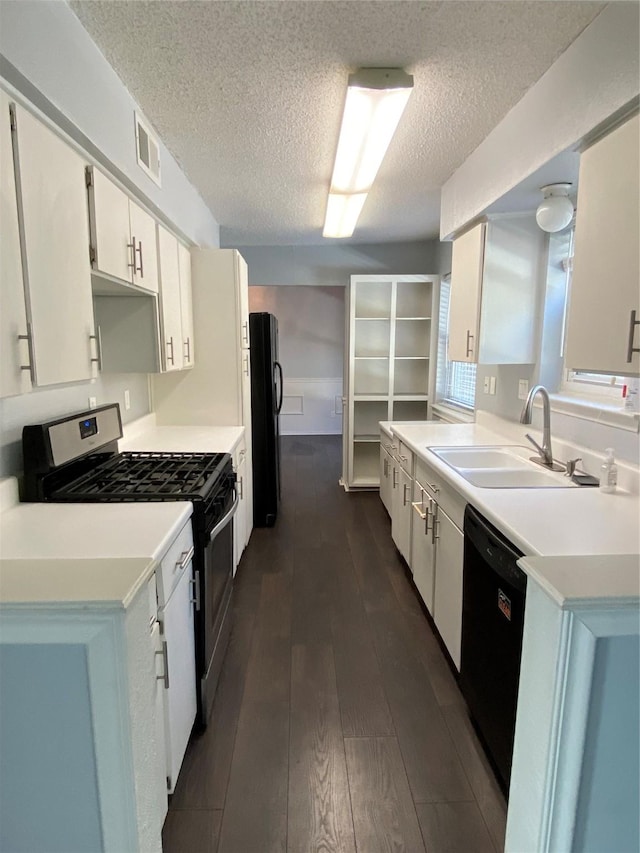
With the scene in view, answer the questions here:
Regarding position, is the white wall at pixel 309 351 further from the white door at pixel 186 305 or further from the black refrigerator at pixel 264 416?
the white door at pixel 186 305

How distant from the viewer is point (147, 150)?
217 cm

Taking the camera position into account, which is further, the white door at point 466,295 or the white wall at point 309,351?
the white wall at point 309,351

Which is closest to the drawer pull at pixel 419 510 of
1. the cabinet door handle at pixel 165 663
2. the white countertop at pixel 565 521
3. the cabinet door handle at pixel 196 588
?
the white countertop at pixel 565 521

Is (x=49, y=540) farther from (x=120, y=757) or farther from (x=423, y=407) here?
(x=423, y=407)

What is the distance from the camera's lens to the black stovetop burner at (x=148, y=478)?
1728 millimetres

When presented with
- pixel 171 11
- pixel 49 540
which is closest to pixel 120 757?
pixel 49 540

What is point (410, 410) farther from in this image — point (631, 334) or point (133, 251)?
point (631, 334)

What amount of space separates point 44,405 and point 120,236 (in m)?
0.76

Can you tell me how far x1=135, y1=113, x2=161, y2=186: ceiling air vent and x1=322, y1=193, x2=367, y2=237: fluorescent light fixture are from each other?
1134mm

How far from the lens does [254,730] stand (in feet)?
5.98

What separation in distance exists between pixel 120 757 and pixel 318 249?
15.2 ft

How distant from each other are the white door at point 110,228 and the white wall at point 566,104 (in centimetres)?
171

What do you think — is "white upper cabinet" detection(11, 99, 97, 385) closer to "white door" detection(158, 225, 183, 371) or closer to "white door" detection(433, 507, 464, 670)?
"white door" detection(158, 225, 183, 371)

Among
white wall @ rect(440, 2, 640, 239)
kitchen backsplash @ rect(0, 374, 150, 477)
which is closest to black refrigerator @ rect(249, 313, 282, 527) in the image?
kitchen backsplash @ rect(0, 374, 150, 477)
